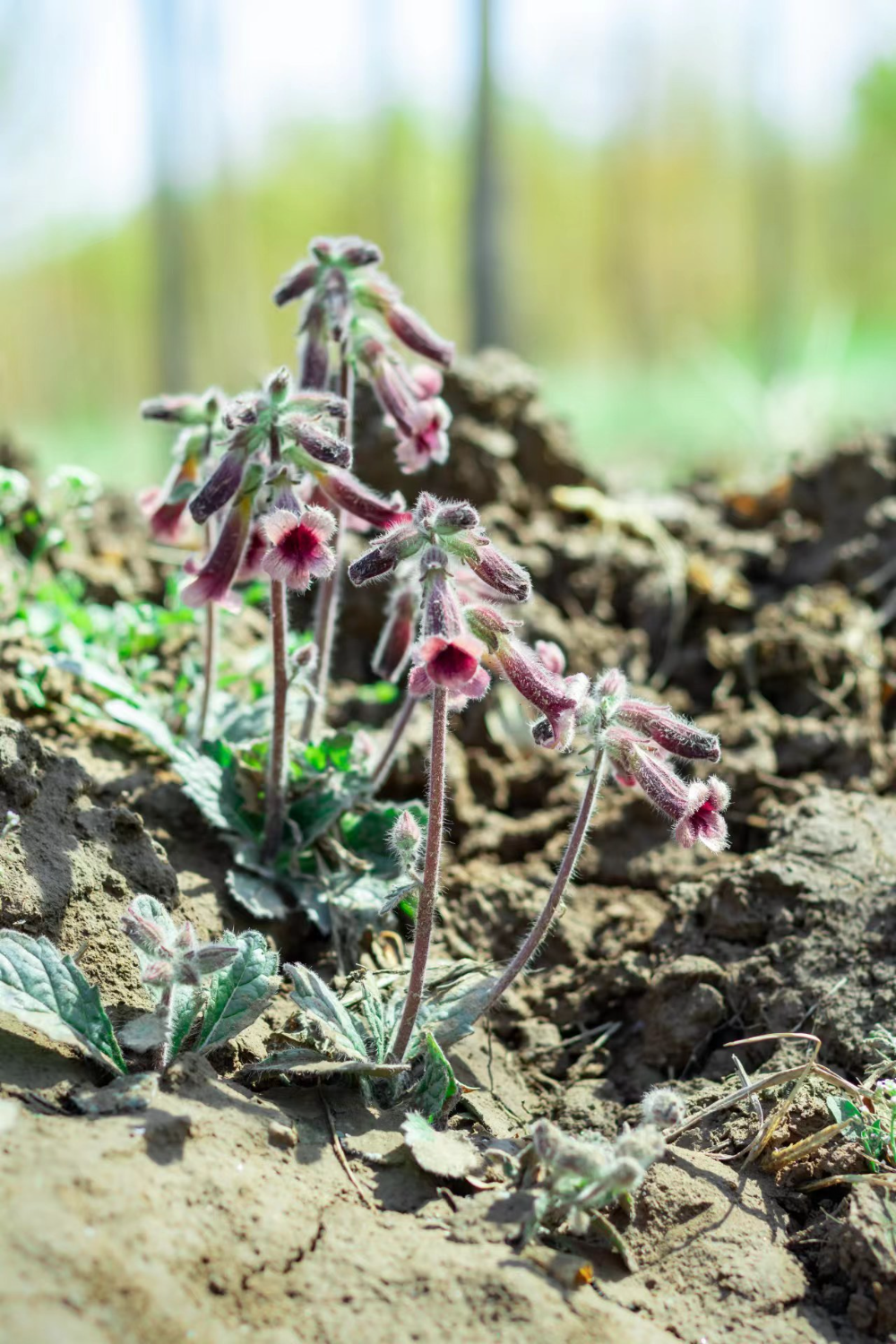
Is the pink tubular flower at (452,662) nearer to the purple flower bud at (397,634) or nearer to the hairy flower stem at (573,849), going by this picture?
the hairy flower stem at (573,849)

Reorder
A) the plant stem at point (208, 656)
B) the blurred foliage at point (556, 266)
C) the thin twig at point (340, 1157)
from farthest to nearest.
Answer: the blurred foliage at point (556, 266), the plant stem at point (208, 656), the thin twig at point (340, 1157)

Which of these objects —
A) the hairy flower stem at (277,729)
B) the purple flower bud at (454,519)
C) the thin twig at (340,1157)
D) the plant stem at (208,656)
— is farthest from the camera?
the plant stem at (208,656)

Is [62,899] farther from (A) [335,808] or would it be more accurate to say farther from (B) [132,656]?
(B) [132,656]

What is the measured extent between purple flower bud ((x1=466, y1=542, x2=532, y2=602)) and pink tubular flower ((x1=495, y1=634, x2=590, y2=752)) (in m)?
0.11

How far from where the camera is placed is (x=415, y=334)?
140 inches

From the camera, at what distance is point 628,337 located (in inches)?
1597

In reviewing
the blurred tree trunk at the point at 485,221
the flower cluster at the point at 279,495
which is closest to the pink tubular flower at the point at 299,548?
the flower cluster at the point at 279,495

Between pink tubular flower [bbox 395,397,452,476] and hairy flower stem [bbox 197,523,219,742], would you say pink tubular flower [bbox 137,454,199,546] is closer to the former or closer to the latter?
hairy flower stem [bbox 197,523,219,742]

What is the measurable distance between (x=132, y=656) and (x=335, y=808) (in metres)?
1.27

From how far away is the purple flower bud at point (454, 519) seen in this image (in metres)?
2.51

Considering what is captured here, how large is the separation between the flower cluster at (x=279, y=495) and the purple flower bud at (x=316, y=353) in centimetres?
36

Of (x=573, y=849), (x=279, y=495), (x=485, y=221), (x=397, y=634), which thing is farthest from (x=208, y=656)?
(x=485, y=221)

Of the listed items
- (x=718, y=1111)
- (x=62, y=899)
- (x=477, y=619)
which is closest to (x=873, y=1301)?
(x=718, y=1111)

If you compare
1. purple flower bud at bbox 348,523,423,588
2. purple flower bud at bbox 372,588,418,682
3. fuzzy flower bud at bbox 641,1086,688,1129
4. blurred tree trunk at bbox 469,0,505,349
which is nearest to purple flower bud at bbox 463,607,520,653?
purple flower bud at bbox 348,523,423,588
